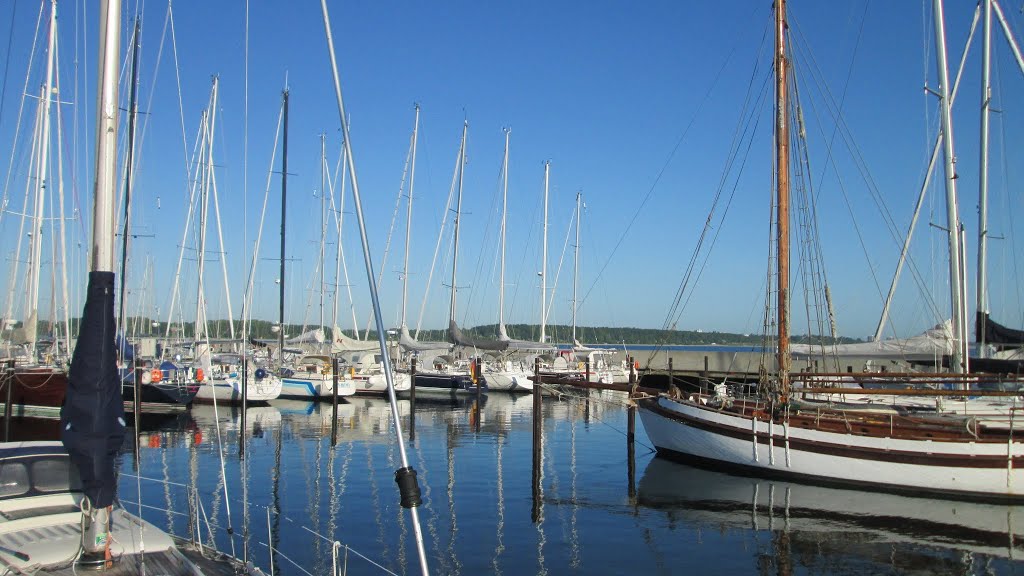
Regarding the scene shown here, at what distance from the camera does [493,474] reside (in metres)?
25.3

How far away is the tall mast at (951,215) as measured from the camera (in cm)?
2570

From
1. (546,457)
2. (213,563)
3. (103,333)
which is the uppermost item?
(103,333)

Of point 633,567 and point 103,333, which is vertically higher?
point 103,333

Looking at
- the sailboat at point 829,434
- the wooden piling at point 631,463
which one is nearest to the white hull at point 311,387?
the wooden piling at point 631,463

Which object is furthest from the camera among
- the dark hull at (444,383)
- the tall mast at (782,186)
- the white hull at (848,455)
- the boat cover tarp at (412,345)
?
the boat cover tarp at (412,345)

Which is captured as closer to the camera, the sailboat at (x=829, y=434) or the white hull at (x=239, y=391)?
the sailboat at (x=829, y=434)

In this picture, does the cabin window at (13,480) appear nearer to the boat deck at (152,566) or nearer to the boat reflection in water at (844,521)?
the boat deck at (152,566)

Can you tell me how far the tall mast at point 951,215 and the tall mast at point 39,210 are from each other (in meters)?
29.1

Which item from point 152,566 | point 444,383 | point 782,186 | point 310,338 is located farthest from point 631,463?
point 310,338

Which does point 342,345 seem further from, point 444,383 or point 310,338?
point 444,383

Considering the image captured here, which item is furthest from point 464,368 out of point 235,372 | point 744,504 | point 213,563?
point 213,563

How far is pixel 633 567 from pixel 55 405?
94.1 feet

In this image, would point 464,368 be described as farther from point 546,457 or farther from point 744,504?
point 744,504

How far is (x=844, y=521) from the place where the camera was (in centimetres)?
1895
